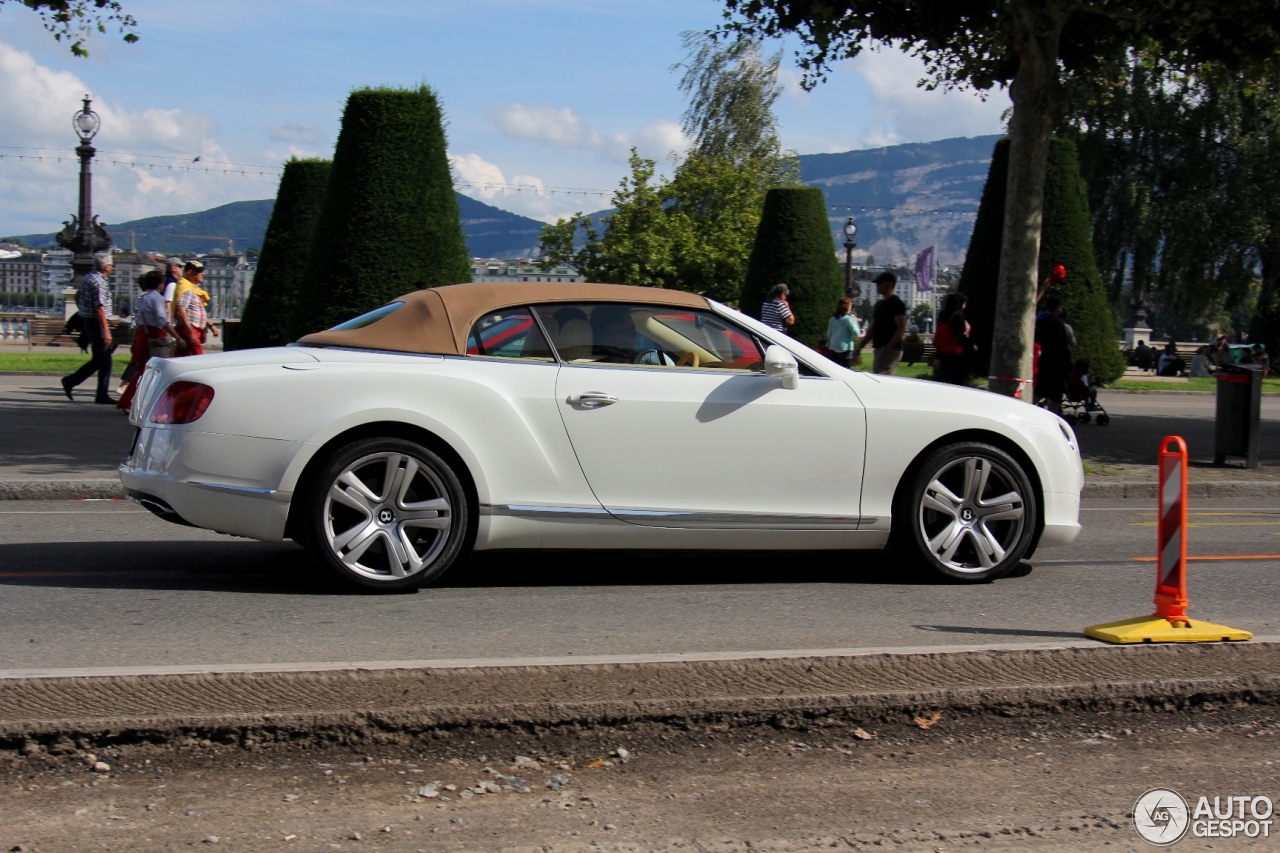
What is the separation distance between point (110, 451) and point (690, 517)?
8.19 meters

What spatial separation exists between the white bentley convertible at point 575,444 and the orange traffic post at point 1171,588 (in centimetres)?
147

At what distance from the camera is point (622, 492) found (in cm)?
684

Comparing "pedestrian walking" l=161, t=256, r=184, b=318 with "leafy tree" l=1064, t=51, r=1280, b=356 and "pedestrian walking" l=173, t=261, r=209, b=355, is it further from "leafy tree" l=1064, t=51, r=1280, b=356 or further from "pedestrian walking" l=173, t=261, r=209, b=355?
"leafy tree" l=1064, t=51, r=1280, b=356

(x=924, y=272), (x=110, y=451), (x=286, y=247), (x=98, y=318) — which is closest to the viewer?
(x=110, y=451)

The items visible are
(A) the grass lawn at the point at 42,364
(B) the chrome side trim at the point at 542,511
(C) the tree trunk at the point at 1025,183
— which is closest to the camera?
(B) the chrome side trim at the point at 542,511

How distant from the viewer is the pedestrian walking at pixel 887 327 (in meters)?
16.5

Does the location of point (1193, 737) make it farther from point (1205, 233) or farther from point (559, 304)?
point (1205, 233)

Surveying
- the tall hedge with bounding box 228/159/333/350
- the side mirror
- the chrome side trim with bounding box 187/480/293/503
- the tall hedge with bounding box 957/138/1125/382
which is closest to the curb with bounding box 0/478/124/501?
the chrome side trim with bounding box 187/480/293/503

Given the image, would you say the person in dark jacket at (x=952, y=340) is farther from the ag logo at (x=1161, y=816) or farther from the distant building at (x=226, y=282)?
the distant building at (x=226, y=282)

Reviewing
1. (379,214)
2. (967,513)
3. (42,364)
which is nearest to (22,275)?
(42,364)

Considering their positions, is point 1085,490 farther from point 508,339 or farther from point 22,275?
point 22,275

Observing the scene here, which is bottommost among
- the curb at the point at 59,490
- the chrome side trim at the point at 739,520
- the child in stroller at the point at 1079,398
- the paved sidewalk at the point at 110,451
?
the curb at the point at 59,490

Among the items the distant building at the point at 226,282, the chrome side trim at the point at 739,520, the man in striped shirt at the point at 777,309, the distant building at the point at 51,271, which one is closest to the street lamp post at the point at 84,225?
the man in striped shirt at the point at 777,309

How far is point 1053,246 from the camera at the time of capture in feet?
80.5
